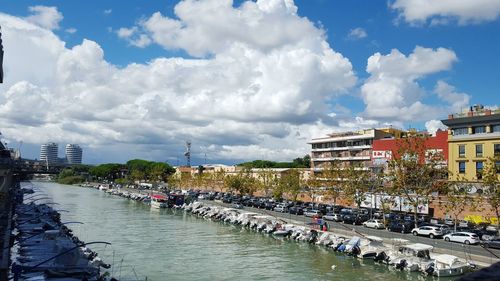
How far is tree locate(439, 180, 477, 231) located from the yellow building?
4.33 metres

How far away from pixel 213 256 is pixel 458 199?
35.2 m

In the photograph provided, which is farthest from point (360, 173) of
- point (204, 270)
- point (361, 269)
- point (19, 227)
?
point (19, 227)

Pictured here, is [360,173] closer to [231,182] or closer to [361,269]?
[361,269]

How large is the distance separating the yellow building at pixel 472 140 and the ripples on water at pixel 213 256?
34635 mm

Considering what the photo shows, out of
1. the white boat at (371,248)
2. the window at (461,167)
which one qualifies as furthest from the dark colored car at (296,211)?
the white boat at (371,248)

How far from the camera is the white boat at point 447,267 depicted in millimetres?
43281

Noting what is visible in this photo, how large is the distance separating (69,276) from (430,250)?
119ft

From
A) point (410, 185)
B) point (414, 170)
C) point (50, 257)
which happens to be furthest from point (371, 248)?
point (50, 257)

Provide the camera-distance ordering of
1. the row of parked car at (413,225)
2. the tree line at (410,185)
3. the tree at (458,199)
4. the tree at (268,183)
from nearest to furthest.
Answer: the row of parked car at (413,225), the tree at (458,199), the tree line at (410,185), the tree at (268,183)

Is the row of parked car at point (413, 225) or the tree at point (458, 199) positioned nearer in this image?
the row of parked car at point (413, 225)

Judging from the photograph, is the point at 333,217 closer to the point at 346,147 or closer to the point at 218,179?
the point at 346,147

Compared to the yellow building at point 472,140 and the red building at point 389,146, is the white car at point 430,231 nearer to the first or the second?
the yellow building at point 472,140

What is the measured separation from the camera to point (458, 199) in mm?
63781

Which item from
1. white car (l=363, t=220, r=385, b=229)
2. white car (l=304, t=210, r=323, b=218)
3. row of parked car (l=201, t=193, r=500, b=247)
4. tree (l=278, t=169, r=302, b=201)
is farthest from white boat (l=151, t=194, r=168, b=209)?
white car (l=363, t=220, r=385, b=229)
